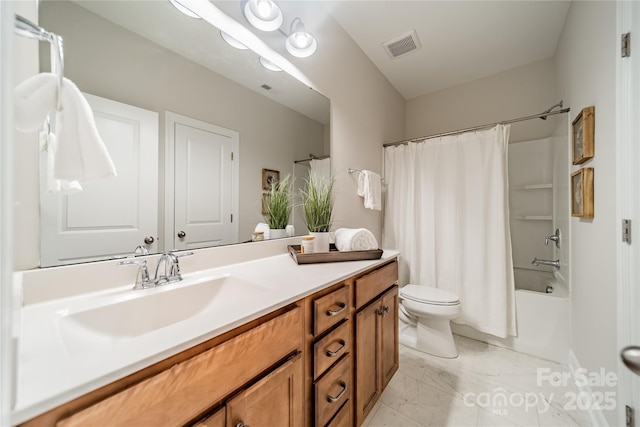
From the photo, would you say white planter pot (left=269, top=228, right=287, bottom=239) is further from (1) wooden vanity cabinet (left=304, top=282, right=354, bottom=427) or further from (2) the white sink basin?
(1) wooden vanity cabinet (left=304, top=282, right=354, bottom=427)

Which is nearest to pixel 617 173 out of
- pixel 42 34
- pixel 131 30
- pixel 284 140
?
pixel 284 140

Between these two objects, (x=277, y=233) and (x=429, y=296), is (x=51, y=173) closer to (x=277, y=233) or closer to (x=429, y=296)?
(x=277, y=233)

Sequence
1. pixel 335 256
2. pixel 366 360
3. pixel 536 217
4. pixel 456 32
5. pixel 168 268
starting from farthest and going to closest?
pixel 536 217 → pixel 456 32 → pixel 335 256 → pixel 366 360 → pixel 168 268

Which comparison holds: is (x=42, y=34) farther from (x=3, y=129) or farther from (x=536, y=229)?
(x=536, y=229)

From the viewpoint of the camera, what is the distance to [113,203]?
2.79 ft

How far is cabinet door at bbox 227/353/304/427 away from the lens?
614 mm

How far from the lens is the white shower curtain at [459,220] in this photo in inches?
76.5

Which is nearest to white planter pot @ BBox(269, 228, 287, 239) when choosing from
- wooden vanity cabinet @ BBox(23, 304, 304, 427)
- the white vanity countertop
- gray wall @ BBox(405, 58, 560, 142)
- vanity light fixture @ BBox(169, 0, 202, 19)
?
the white vanity countertop

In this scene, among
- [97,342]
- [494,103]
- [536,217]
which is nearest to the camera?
[97,342]

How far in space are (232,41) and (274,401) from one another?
1522 millimetres

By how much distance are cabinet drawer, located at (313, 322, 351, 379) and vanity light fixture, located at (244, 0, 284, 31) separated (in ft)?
4.93

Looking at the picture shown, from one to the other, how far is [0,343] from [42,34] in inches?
21.9

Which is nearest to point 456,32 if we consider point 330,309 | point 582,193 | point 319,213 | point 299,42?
point 299,42

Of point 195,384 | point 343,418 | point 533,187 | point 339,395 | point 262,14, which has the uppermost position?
point 262,14
